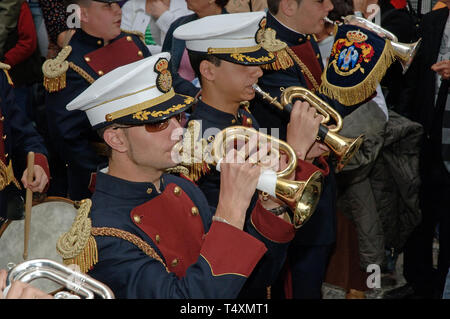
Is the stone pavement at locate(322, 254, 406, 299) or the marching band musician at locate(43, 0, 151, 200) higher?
the marching band musician at locate(43, 0, 151, 200)

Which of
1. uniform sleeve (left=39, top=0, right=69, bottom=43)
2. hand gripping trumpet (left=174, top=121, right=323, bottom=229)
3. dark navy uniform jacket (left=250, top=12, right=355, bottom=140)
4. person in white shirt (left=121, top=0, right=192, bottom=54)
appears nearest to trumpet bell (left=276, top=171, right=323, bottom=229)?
hand gripping trumpet (left=174, top=121, right=323, bottom=229)

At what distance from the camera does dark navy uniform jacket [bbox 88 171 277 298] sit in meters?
2.82

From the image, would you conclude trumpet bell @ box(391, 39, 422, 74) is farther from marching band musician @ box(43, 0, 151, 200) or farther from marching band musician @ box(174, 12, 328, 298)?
marching band musician @ box(43, 0, 151, 200)

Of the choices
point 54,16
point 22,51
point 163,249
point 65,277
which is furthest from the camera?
point 22,51

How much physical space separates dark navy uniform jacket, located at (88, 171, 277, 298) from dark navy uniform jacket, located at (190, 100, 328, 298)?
1.11 feet

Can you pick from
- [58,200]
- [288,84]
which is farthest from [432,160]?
[58,200]

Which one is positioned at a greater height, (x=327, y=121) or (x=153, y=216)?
(x=153, y=216)

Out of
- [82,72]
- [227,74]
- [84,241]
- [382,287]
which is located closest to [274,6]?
[227,74]

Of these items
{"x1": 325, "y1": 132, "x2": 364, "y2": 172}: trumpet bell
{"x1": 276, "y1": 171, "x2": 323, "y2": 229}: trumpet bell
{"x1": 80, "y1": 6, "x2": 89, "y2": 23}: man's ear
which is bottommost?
{"x1": 325, "y1": 132, "x2": 364, "y2": 172}: trumpet bell

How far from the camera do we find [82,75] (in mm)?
4891

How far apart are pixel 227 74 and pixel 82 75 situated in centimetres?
122

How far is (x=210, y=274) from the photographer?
9.30 ft

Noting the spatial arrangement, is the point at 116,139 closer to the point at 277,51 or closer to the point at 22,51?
the point at 277,51
